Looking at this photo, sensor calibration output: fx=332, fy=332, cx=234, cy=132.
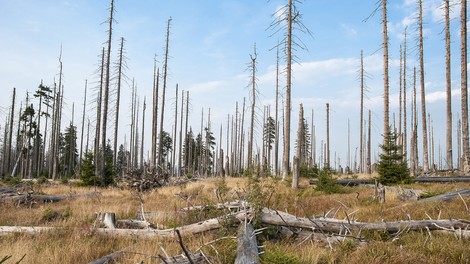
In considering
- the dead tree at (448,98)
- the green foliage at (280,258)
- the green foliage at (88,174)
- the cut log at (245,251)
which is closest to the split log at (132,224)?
the cut log at (245,251)

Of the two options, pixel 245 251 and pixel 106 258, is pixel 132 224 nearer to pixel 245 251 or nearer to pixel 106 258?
pixel 106 258

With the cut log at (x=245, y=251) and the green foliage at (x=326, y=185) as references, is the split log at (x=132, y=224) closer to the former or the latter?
the cut log at (x=245, y=251)

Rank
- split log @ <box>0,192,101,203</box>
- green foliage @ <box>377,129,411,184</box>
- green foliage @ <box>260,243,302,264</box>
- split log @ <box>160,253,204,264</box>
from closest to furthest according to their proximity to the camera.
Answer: split log @ <box>160,253,204,264</box> < green foliage @ <box>260,243,302,264</box> < split log @ <box>0,192,101,203</box> < green foliage @ <box>377,129,411,184</box>

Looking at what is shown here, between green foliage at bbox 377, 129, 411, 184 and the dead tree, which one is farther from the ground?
the dead tree

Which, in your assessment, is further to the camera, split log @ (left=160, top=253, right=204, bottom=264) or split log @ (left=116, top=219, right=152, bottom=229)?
split log @ (left=116, top=219, right=152, bottom=229)

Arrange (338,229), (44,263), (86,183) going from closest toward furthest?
(44,263)
(338,229)
(86,183)

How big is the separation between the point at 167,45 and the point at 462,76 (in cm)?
2141

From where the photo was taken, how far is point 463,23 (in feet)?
60.5

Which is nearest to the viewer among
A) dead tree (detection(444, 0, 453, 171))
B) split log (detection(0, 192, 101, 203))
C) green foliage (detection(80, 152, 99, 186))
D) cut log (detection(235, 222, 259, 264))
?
cut log (detection(235, 222, 259, 264))

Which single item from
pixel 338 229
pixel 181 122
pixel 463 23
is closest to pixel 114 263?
pixel 338 229

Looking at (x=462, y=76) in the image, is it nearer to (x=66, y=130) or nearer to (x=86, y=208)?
(x=86, y=208)

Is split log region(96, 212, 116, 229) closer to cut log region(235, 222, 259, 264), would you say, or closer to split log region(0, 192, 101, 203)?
cut log region(235, 222, 259, 264)

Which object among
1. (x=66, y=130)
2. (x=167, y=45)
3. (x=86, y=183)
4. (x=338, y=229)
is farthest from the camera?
(x=66, y=130)

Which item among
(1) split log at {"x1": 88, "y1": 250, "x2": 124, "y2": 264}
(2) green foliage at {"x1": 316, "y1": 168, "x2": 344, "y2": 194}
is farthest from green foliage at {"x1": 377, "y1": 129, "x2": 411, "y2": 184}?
(1) split log at {"x1": 88, "y1": 250, "x2": 124, "y2": 264}
